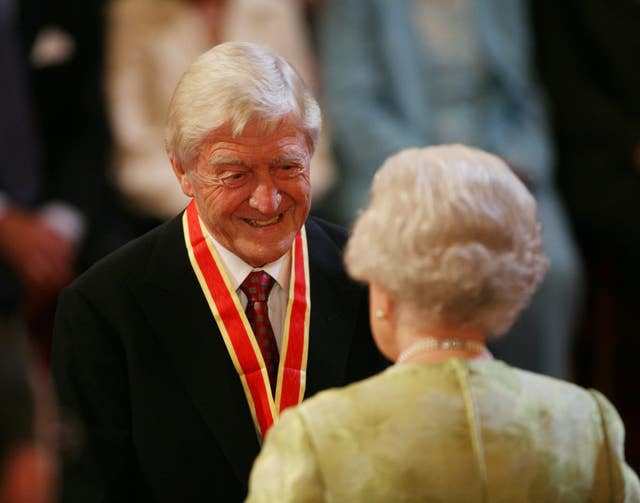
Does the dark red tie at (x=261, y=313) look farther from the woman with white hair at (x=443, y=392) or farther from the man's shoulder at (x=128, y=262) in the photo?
the woman with white hair at (x=443, y=392)

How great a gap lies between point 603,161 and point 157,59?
147cm

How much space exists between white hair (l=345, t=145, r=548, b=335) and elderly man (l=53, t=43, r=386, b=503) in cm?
27

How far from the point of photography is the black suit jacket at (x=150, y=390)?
2213 mm

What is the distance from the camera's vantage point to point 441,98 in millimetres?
4195

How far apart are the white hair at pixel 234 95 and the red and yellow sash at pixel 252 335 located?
18cm

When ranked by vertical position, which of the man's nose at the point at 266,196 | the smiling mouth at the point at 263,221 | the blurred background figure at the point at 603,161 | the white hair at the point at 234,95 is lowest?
the blurred background figure at the point at 603,161

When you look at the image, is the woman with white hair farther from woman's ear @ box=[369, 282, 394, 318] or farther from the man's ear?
the man's ear

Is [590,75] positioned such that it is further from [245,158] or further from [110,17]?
[245,158]

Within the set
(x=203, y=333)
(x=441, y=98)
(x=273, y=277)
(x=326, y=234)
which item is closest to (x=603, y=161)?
(x=441, y=98)

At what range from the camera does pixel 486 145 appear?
4230mm

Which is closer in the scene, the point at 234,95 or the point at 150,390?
the point at 234,95

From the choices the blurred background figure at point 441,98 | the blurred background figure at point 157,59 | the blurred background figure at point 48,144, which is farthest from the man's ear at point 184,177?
the blurred background figure at point 441,98

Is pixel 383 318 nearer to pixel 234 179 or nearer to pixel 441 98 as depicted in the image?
pixel 234 179

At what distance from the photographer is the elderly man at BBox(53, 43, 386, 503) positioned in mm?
2180
